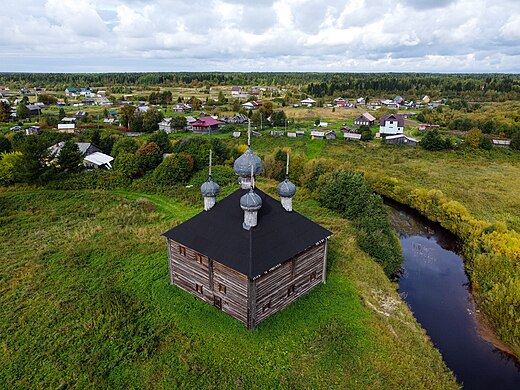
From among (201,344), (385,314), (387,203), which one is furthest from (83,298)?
(387,203)

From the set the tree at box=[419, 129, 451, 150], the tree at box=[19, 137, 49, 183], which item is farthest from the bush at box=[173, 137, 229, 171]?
the tree at box=[419, 129, 451, 150]

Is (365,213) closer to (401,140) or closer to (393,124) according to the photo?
(401,140)

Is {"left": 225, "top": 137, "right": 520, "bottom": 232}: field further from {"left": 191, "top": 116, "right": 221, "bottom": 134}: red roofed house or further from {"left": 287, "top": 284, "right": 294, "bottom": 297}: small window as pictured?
{"left": 287, "top": 284, "right": 294, "bottom": 297}: small window

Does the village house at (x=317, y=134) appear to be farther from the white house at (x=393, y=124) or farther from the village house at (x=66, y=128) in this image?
the village house at (x=66, y=128)

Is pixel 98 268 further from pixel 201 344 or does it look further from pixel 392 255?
pixel 392 255

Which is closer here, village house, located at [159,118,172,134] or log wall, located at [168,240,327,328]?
log wall, located at [168,240,327,328]

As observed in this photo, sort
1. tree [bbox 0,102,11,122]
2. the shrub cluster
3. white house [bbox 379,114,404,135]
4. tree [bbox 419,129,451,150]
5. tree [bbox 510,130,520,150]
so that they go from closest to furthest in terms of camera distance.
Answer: the shrub cluster → tree [bbox 419,129,451,150] → tree [bbox 510,130,520,150] → white house [bbox 379,114,404,135] → tree [bbox 0,102,11,122]

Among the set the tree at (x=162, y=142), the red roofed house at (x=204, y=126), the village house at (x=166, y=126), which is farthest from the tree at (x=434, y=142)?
the village house at (x=166, y=126)
